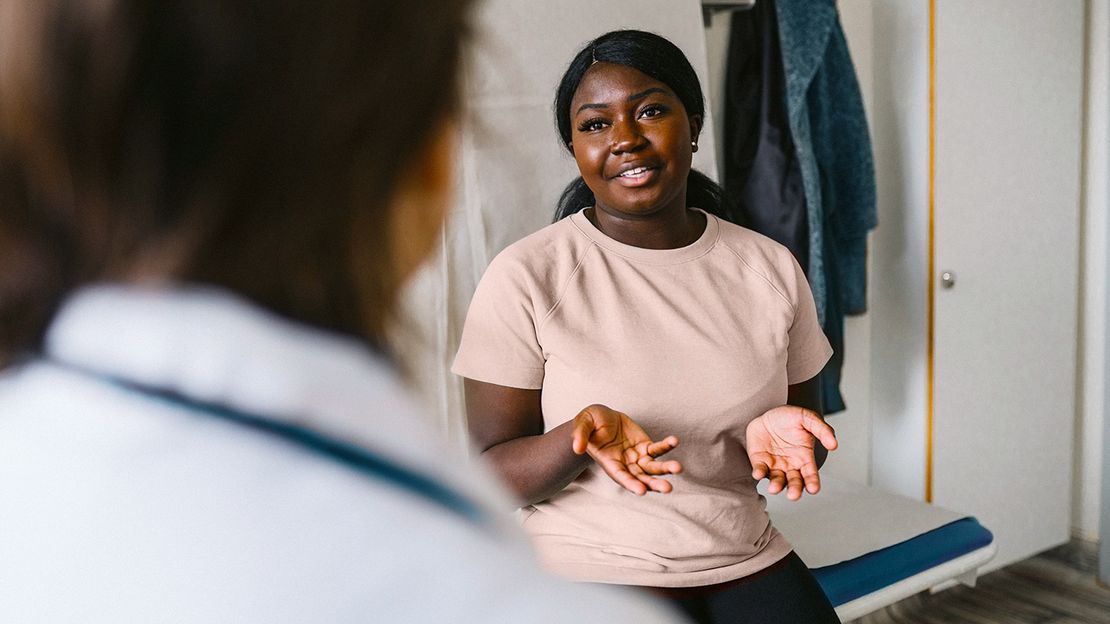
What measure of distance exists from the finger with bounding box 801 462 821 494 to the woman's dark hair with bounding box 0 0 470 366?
859 mm

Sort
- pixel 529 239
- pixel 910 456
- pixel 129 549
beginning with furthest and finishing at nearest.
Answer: pixel 910 456 < pixel 529 239 < pixel 129 549

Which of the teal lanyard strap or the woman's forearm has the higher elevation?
the teal lanyard strap

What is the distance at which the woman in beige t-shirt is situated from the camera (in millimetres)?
1130

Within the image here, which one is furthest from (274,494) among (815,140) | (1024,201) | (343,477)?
(1024,201)

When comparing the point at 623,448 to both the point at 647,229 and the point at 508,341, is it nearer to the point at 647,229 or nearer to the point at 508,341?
the point at 508,341

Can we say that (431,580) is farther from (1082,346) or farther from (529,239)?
(1082,346)

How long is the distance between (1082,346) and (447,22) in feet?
9.35

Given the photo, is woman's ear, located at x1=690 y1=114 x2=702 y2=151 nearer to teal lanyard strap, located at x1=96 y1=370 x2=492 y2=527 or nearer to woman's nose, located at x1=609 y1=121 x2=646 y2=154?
woman's nose, located at x1=609 y1=121 x2=646 y2=154

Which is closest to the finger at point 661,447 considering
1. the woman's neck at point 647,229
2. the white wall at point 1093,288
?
the woman's neck at point 647,229

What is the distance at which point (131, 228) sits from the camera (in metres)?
0.29

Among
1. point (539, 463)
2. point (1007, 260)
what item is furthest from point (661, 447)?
point (1007, 260)

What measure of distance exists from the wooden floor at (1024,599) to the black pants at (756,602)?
104 cm

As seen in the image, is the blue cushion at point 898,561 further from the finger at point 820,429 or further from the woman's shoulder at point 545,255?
the woman's shoulder at point 545,255

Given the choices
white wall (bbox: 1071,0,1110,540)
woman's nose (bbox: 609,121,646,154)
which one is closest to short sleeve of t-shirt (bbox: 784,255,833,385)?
woman's nose (bbox: 609,121,646,154)
